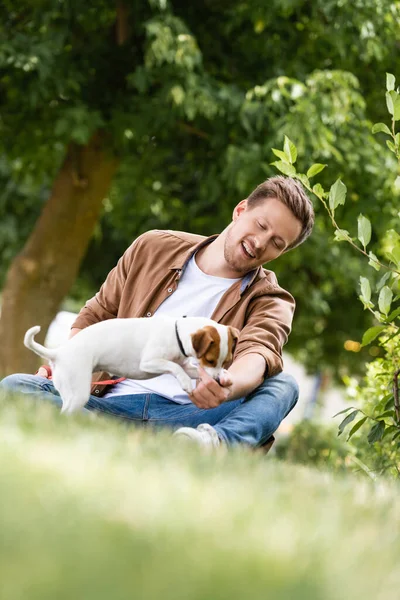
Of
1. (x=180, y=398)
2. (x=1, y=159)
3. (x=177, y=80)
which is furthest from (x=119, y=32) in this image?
(x=180, y=398)

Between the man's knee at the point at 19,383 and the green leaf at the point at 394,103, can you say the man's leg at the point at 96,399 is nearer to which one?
the man's knee at the point at 19,383

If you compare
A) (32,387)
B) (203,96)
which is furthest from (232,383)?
(203,96)

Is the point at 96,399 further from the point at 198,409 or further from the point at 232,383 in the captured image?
the point at 232,383

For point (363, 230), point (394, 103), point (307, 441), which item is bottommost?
point (307, 441)

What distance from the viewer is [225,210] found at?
1129 centimetres

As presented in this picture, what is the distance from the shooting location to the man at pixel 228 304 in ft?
13.5

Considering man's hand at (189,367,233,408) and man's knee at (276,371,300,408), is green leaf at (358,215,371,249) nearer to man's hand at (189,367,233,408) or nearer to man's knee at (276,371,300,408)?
man's knee at (276,371,300,408)

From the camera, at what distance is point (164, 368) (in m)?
3.40

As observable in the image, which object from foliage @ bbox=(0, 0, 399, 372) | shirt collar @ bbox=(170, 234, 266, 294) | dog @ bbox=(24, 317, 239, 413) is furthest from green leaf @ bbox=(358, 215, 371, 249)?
foliage @ bbox=(0, 0, 399, 372)

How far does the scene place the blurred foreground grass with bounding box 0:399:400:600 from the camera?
1610 mm

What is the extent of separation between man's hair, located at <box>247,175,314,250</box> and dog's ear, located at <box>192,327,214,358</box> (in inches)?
47.2

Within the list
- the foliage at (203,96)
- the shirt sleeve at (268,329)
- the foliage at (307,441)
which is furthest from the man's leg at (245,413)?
the foliage at (307,441)

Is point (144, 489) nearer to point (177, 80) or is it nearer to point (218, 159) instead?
point (177, 80)

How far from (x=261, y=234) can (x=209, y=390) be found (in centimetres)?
107
